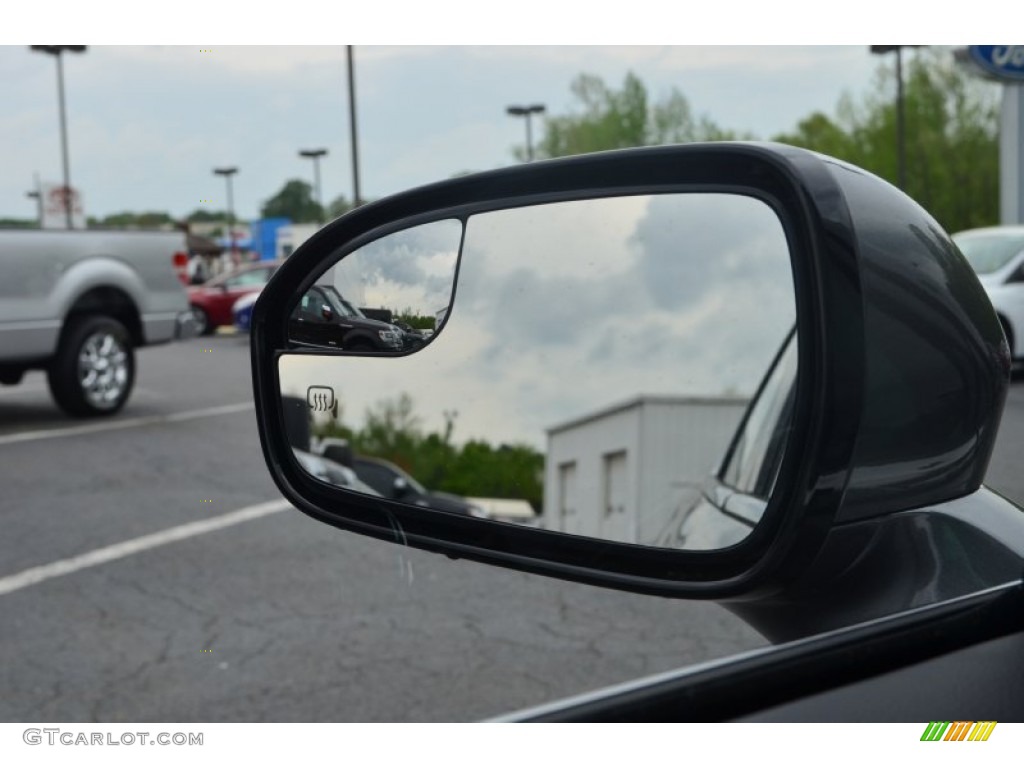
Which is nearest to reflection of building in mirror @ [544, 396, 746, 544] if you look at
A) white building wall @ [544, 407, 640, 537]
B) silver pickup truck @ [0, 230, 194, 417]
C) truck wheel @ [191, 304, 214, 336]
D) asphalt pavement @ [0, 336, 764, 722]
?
white building wall @ [544, 407, 640, 537]

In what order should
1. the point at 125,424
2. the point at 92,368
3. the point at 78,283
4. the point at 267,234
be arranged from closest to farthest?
the point at 267,234 < the point at 78,283 < the point at 125,424 < the point at 92,368

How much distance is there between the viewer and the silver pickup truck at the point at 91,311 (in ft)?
26.9

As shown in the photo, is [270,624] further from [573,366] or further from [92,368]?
[92,368]

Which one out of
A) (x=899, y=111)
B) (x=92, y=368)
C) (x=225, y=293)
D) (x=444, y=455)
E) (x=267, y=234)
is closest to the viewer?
(x=444, y=455)

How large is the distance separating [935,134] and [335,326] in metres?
0.83

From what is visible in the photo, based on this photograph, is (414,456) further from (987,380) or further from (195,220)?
(195,220)

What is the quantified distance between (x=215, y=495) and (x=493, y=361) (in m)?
5.48

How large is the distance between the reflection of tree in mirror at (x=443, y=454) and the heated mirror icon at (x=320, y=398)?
0.07 metres

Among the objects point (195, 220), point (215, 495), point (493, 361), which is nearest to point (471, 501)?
point (493, 361)

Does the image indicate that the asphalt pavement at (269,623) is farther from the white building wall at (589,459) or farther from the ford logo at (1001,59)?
the ford logo at (1001,59)

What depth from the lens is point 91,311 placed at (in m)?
9.05

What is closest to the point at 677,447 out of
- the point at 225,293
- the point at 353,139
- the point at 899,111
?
the point at 899,111

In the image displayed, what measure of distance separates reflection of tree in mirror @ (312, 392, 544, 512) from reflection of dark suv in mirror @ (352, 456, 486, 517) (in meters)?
0.01

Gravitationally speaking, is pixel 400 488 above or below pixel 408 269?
below
